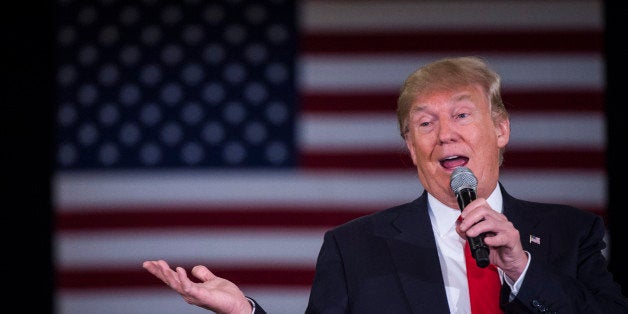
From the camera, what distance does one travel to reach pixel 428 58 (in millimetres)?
3180

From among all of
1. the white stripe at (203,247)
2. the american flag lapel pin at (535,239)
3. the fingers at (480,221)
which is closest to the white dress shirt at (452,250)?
the american flag lapel pin at (535,239)

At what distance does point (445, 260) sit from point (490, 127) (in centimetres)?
28

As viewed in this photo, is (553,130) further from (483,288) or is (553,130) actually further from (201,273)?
(201,273)

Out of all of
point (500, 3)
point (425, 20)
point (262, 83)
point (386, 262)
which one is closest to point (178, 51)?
point (262, 83)

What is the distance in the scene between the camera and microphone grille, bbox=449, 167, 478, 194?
142cm

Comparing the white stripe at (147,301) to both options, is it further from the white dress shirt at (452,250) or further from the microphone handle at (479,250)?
the microphone handle at (479,250)

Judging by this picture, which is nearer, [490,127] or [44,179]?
[490,127]

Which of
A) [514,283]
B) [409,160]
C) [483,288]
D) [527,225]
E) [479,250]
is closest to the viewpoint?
[479,250]

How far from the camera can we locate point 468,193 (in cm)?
138

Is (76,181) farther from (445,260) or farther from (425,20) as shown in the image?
(445,260)

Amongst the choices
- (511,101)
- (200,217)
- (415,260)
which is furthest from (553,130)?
(415,260)

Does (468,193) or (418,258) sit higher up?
(468,193)

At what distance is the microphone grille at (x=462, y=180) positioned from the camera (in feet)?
4.64

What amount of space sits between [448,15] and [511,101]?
0.43 m
